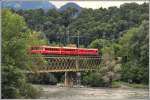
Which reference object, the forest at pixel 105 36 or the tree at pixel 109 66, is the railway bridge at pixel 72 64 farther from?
the tree at pixel 109 66

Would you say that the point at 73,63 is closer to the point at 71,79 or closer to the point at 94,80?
the point at 71,79

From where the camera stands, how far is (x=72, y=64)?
18.0 m

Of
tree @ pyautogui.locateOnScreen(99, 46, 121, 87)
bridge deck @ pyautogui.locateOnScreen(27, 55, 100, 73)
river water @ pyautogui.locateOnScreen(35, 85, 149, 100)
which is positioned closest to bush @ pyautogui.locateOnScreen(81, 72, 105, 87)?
tree @ pyautogui.locateOnScreen(99, 46, 121, 87)

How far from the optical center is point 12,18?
7.43 m

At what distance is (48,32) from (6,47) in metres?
13.0

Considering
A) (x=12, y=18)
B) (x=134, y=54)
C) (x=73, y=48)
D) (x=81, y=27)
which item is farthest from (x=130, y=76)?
(x=12, y=18)

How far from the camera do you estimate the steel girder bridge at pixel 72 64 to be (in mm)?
16766

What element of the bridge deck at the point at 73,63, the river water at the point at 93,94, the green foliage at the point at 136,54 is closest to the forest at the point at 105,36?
the green foliage at the point at 136,54

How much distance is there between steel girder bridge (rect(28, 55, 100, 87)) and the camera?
55.0ft

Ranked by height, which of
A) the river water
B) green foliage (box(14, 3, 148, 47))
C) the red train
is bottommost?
the river water

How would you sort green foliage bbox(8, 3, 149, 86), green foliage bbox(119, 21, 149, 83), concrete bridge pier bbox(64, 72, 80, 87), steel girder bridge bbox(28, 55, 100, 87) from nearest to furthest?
green foliage bbox(119, 21, 149, 83) → green foliage bbox(8, 3, 149, 86) → steel girder bridge bbox(28, 55, 100, 87) → concrete bridge pier bbox(64, 72, 80, 87)

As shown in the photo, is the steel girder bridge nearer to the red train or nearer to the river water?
the red train

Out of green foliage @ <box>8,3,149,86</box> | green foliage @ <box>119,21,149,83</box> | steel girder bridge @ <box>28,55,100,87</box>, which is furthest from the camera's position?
steel girder bridge @ <box>28,55,100,87</box>

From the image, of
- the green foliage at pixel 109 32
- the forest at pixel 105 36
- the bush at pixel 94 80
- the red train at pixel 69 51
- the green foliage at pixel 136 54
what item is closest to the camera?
the green foliage at pixel 136 54
